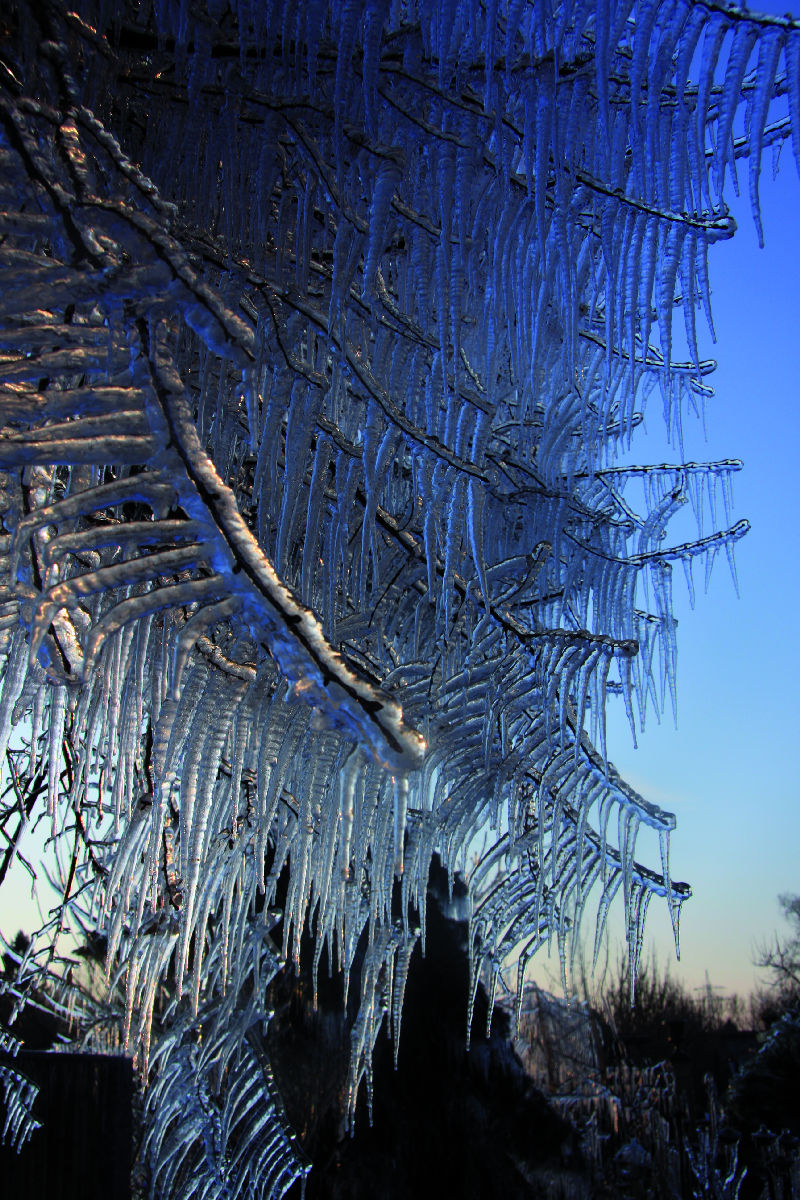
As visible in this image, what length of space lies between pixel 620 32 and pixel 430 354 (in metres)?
0.33

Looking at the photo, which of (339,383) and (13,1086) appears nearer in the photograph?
(339,383)

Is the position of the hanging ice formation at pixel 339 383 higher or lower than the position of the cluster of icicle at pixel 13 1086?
higher

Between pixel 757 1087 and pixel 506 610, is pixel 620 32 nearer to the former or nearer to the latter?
pixel 506 610

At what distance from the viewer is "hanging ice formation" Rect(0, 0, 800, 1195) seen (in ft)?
1.40

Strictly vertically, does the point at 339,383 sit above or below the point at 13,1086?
above

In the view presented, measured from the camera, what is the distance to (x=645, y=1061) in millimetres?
12062

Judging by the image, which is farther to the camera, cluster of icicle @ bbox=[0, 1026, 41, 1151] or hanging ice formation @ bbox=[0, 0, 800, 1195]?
cluster of icicle @ bbox=[0, 1026, 41, 1151]

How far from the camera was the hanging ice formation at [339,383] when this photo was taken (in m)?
0.43

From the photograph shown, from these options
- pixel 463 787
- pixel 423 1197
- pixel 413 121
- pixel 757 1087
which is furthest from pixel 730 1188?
pixel 413 121

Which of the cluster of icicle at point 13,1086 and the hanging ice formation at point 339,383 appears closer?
the hanging ice formation at point 339,383

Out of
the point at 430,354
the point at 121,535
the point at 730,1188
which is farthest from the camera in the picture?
the point at 730,1188

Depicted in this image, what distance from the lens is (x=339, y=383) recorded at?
0.91 m

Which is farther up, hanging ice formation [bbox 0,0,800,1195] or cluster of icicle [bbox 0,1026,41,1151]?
hanging ice formation [bbox 0,0,800,1195]

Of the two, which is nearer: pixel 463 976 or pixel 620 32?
pixel 620 32
